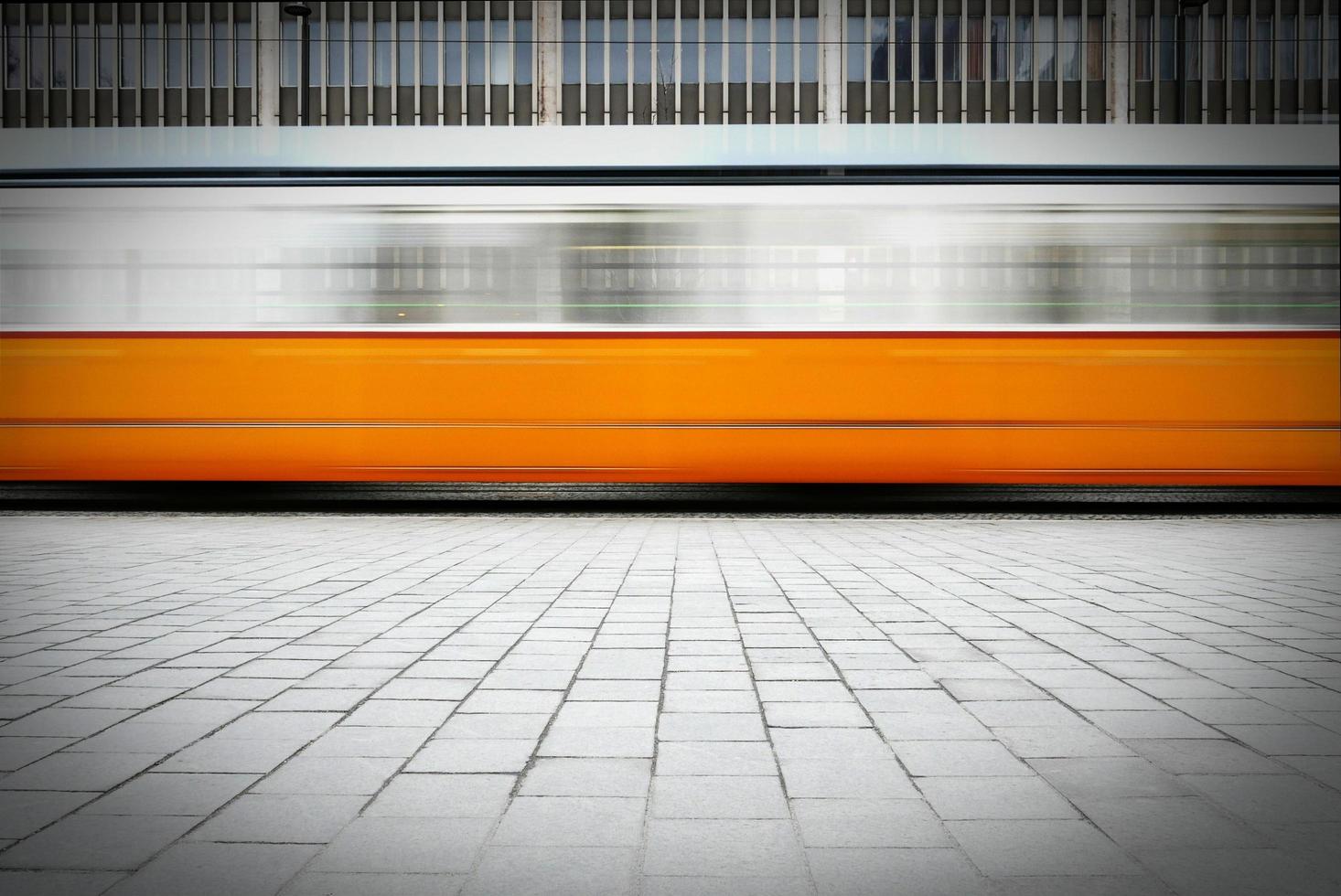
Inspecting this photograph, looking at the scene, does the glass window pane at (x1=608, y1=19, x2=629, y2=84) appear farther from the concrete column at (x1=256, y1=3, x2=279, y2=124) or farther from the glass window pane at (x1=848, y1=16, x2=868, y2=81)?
the concrete column at (x1=256, y1=3, x2=279, y2=124)

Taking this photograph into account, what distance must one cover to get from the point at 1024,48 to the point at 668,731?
32.2m

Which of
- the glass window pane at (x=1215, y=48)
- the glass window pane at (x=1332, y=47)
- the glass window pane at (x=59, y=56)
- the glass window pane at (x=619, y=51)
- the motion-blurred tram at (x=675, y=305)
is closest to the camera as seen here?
the motion-blurred tram at (x=675, y=305)

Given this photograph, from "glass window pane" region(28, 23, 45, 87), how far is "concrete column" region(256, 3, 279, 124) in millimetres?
Result: 6852

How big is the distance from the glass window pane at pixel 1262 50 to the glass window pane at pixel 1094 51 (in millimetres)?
4520

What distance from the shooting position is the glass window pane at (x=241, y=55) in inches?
1200

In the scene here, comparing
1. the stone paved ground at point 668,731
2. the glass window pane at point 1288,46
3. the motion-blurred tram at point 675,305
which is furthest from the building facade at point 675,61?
the stone paved ground at point 668,731

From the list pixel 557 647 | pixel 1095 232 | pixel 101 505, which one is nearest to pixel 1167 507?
pixel 1095 232

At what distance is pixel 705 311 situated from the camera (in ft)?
28.6

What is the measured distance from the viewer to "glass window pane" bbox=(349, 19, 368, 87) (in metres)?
30.5

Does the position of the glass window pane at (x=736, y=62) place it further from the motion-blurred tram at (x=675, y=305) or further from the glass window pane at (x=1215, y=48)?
the motion-blurred tram at (x=675, y=305)

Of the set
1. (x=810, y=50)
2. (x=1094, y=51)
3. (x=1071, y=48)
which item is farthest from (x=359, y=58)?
(x=1094, y=51)

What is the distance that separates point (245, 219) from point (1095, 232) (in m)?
7.45

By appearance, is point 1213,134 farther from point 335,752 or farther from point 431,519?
point 335,752

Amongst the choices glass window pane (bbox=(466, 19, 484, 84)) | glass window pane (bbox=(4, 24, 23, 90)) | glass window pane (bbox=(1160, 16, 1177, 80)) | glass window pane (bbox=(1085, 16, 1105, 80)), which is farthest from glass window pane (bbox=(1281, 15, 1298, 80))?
glass window pane (bbox=(4, 24, 23, 90))
